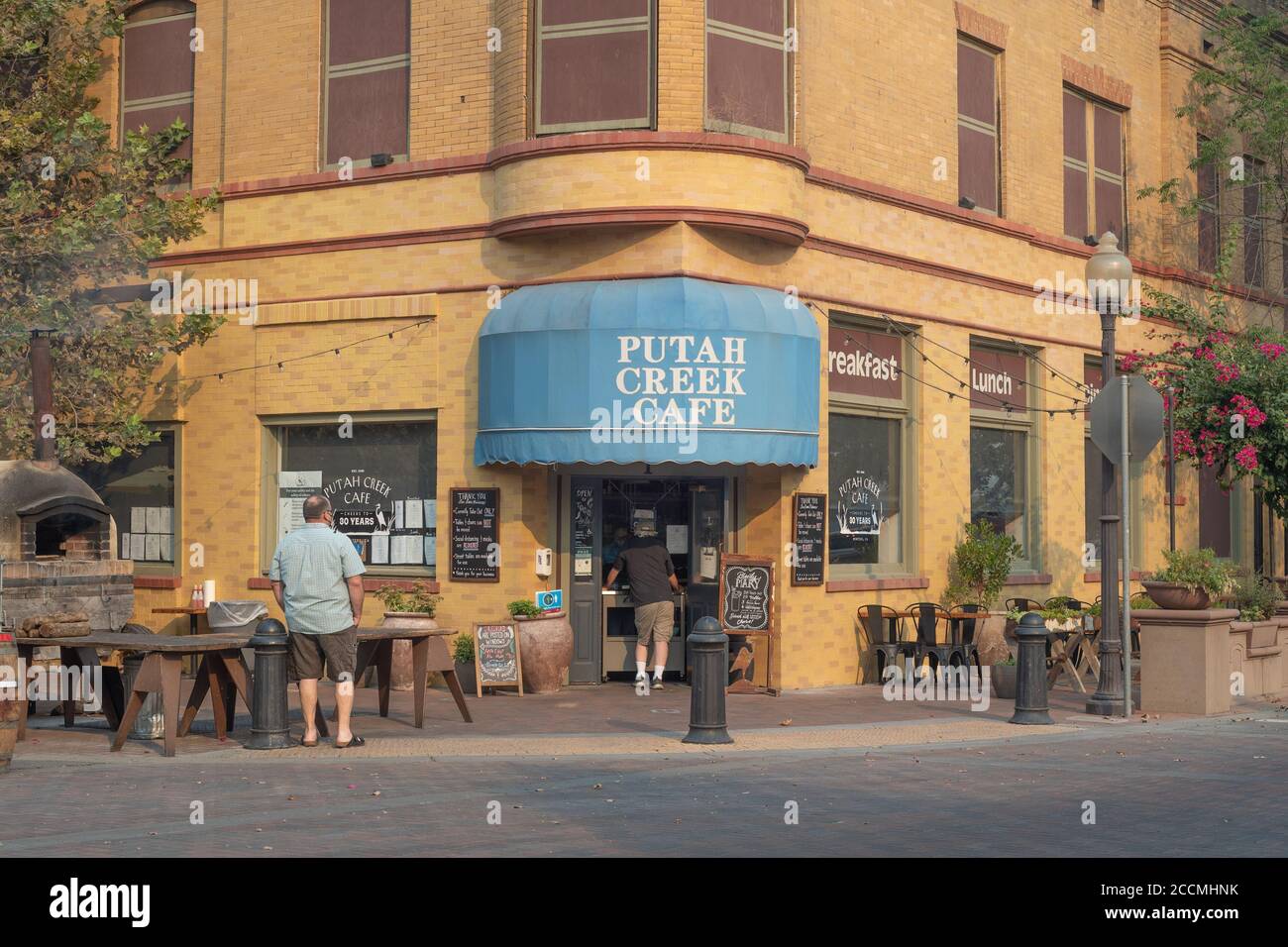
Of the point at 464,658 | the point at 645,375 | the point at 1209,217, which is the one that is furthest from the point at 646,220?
the point at 1209,217

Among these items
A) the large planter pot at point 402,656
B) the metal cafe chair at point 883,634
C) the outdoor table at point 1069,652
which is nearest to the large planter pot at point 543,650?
the large planter pot at point 402,656

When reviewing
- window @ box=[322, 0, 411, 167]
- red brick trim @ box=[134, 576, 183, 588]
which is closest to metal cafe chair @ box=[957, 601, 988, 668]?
window @ box=[322, 0, 411, 167]

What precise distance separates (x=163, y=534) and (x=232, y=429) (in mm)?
1824

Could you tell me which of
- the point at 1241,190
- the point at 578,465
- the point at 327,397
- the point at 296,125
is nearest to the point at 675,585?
the point at 578,465

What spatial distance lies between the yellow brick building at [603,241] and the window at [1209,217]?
5.07 meters

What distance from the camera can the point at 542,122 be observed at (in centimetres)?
1758

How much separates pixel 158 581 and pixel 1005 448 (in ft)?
37.3

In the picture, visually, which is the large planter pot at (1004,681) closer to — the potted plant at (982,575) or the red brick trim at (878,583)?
the red brick trim at (878,583)

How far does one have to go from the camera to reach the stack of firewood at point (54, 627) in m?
13.3

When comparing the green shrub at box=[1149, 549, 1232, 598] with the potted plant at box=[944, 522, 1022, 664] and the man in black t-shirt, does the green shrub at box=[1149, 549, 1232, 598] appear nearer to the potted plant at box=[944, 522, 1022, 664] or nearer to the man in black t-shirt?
the potted plant at box=[944, 522, 1022, 664]

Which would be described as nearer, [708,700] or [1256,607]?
[708,700]

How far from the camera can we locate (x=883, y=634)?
19359 mm

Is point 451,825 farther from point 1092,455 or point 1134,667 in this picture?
point 1092,455

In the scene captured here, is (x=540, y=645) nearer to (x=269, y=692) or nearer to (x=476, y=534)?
(x=476, y=534)
